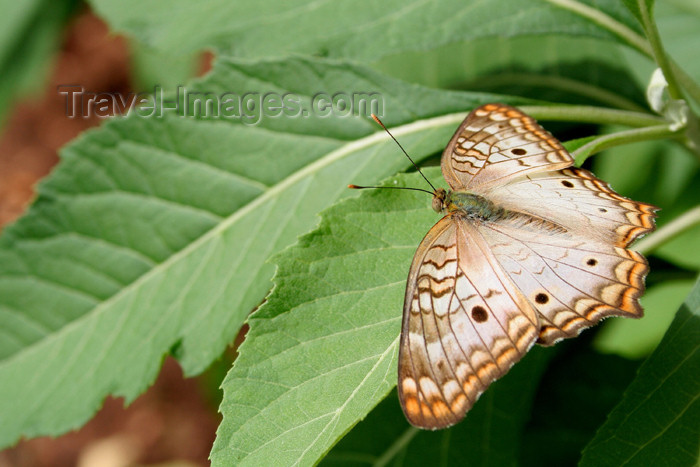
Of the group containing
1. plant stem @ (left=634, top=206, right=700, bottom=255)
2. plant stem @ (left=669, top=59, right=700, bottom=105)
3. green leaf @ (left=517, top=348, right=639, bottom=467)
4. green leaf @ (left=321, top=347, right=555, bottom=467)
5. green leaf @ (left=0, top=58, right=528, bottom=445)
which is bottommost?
green leaf @ (left=517, top=348, right=639, bottom=467)

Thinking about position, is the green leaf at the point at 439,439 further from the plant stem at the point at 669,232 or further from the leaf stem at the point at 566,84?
the leaf stem at the point at 566,84

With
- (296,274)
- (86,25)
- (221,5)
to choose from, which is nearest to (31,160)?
(86,25)

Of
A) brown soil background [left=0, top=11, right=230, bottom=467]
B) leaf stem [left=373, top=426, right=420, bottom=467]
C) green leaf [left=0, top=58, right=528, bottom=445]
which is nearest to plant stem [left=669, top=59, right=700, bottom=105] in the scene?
green leaf [left=0, top=58, right=528, bottom=445]

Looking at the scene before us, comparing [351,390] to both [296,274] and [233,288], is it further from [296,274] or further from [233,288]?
[233,288]

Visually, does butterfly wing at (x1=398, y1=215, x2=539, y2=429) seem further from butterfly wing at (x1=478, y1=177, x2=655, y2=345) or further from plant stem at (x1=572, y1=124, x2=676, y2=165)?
plant stem at (x1=572, y1=124, x2=676, y2=165)

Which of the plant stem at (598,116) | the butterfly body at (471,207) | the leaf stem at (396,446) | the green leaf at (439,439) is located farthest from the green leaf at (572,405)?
the plant stem at (598,116)

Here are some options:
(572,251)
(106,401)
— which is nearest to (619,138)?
(572,251)
